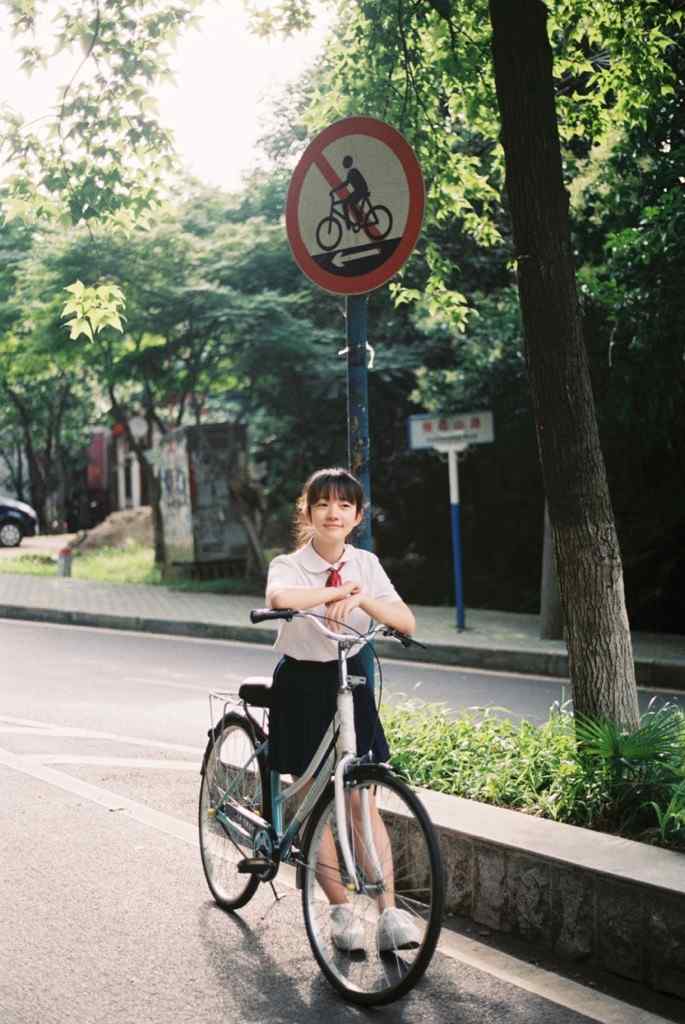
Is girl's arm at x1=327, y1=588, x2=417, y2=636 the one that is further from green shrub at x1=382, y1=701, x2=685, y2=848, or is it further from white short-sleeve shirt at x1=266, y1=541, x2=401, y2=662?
green shrub at x1=382, y1=701, x2=685, y2=848

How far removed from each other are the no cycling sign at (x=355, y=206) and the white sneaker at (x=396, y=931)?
8.32ft

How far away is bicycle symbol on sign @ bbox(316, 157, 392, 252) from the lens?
550 cm

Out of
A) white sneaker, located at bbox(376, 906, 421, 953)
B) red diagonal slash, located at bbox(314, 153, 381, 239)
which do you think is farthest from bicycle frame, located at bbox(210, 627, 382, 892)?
red diagonal slash, located at bbox(314, 153, 381, 239)

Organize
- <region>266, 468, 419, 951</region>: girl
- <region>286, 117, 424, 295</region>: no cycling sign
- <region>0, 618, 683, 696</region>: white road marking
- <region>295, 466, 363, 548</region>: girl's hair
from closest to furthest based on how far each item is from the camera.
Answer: <region>266, 468, 419, 951</region>: girl → <region>295, 466, 363, 548</region>: girl's hair → <region>286, 117, 424, 295</region>: no cycling sign → <region>0, 618, 683, 696</region>: white road marking

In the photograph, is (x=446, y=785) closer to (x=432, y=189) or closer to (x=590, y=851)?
(x=590, y=851)

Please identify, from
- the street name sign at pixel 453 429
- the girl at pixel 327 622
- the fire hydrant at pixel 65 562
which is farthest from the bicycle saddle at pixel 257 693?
the fire hydrant at pixel 65 562

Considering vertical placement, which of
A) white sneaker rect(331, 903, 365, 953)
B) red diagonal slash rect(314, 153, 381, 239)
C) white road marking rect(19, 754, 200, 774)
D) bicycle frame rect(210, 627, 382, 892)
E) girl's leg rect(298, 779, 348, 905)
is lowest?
white road marking rect(19, 754, 200, 774)

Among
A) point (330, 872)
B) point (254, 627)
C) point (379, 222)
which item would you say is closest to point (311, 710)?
point (330, 872)

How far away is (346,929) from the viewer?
404 centimetres

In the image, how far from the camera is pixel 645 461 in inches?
622

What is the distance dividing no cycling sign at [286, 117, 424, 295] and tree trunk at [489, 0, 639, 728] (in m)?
0.48

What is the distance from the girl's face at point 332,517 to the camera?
428 centimetres

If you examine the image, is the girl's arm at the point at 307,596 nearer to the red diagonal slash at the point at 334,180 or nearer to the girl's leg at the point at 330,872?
the girl's leg at the point at 330,872

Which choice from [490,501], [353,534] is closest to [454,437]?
[490,501]
